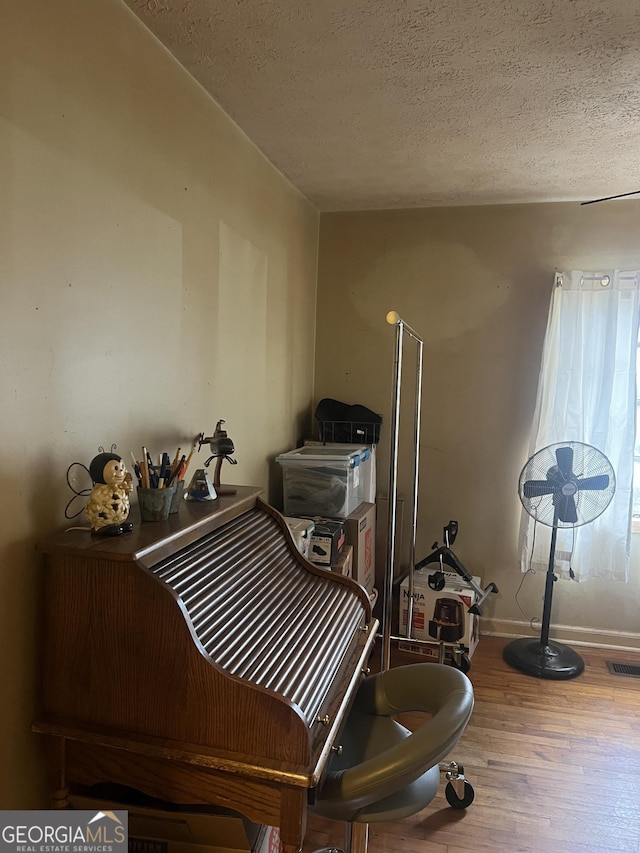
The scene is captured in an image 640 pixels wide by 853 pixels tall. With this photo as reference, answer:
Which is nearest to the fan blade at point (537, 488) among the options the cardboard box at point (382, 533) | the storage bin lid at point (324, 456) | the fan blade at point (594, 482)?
the fan blade at point (594, 482)

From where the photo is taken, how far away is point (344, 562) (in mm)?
2721

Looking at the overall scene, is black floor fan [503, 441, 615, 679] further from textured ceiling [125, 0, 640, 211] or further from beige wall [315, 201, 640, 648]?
textured ceiling [125, 0, 640, 211]

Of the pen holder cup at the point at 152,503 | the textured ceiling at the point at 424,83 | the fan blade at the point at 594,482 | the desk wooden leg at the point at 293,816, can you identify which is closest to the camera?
the desk wooden leg at the point at 293,816

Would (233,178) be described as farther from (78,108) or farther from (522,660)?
(522,660)

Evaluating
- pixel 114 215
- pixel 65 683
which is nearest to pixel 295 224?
pixel 114 215

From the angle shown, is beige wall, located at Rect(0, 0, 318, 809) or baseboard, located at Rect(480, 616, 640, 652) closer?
beige wall, located at Rect(0, 0, 318, 809)

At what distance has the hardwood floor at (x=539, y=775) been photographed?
202 cm

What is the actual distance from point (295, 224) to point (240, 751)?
2.61 meters

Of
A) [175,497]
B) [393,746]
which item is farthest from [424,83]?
[393,746]

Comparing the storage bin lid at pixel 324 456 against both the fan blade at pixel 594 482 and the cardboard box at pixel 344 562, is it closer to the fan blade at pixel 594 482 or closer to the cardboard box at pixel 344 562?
the cardboard box at pixel 344 562

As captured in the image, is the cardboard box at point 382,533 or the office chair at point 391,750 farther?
the cardboard box at point 382,533

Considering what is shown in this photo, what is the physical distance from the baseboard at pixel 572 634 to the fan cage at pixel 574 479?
74 cm

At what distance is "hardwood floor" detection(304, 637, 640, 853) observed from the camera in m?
2.02

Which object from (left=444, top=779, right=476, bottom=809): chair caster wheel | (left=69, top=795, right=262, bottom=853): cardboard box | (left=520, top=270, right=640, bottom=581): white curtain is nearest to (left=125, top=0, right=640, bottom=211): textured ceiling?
(left=520, top=270, right=640, bottom=581): white curtain
